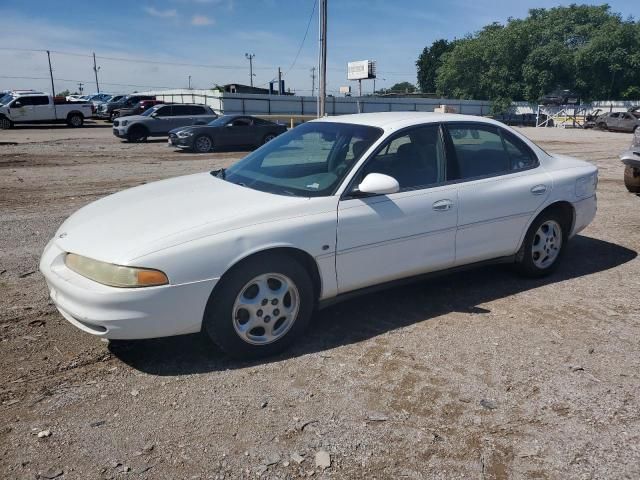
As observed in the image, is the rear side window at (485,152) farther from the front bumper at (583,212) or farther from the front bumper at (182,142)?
the front bumper at (182,142)

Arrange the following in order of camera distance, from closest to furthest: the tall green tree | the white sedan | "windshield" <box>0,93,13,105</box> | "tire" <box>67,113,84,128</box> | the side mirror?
1. the white sedan
2. the side mirror
3. "windshield" <box>0,93,13,105</box>
4. "tire" <box>67,113,84,128</box>
5. the tall green tree

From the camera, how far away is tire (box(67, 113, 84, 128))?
3334 cm

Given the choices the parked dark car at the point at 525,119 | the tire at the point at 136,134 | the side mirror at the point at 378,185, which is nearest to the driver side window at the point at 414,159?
the side mirror at the point at 378,185

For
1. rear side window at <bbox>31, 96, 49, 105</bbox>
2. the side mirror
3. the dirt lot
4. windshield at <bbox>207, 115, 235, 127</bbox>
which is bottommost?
the dirt lot

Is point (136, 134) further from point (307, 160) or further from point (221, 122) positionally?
point (307, 160)

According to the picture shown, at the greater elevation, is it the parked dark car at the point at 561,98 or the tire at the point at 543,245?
the parked dark car at the point at 561,98

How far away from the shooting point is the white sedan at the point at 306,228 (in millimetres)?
3326

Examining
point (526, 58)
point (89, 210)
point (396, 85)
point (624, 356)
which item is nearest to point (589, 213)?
point (624, 356)

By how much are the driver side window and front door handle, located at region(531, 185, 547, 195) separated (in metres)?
1.01

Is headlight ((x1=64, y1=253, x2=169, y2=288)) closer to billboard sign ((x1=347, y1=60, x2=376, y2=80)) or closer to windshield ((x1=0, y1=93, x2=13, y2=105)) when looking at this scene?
windshield ((x1=0, y1=93, x2=13, y2=105))

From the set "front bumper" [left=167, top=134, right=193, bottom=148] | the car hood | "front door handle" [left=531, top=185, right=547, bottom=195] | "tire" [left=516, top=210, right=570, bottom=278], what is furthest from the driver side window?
"front bumper" [left=167, top=134, right=193, bottom=148]

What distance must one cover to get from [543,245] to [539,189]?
1.88ft

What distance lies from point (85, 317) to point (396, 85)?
15622 centimetres

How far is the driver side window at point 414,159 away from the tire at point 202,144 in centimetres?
1556
